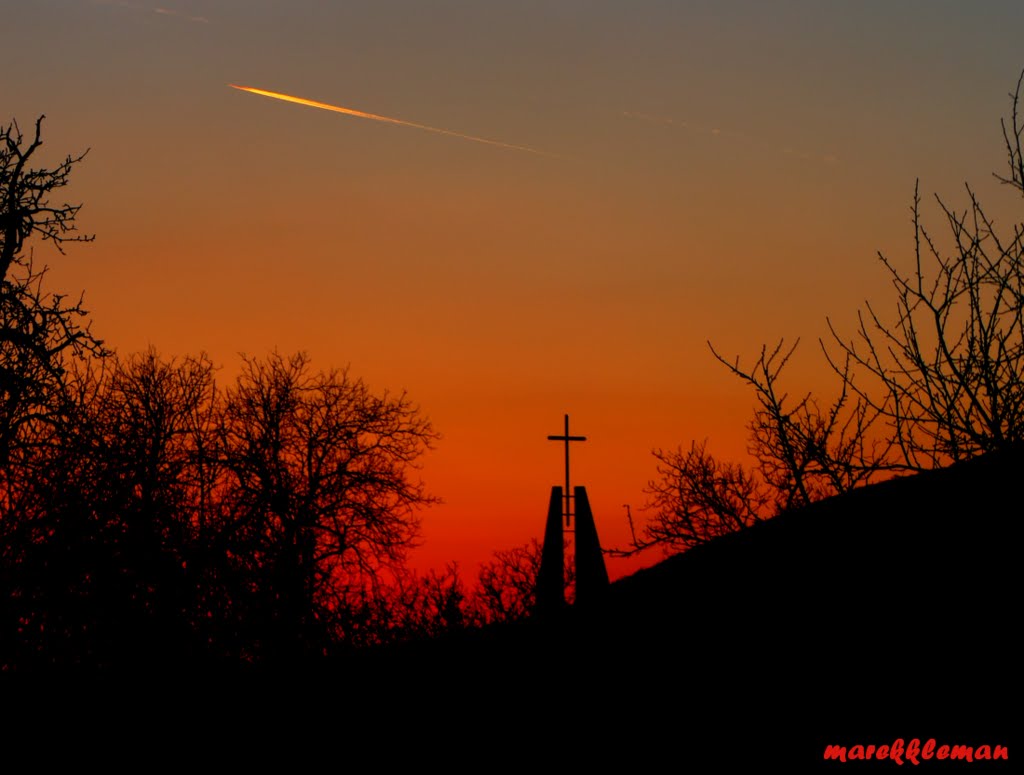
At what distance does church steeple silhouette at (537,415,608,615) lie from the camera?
14.2m

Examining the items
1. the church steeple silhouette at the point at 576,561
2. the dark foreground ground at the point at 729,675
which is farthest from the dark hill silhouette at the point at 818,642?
the church steeple silhouette at the point at 576,561

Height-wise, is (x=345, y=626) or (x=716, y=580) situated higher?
(x=345, y=626)

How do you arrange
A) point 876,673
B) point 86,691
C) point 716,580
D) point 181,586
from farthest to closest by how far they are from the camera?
1. point 181,586
2. point 86,691
3. point 716,580
4. point 876,673

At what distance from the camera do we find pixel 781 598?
25.6 ft

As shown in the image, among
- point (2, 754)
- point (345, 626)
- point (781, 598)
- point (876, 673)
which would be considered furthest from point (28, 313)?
Answer: point (345, 626)

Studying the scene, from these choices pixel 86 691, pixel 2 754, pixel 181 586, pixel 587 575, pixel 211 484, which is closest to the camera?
pixel 2 754

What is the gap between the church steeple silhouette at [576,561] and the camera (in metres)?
14.2

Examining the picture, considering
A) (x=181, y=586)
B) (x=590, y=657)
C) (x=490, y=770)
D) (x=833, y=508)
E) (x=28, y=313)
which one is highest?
(x=28, y=313)

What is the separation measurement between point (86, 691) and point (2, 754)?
264 centimetres

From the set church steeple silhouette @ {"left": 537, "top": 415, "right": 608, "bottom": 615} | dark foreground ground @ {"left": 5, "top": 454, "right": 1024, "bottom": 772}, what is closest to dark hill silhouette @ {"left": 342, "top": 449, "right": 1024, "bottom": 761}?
dark foreground ground @ {"left": 5, "top": 454, "right": 1024, "bottom": 772}

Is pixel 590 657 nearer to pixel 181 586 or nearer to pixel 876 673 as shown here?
pixel 876 673
